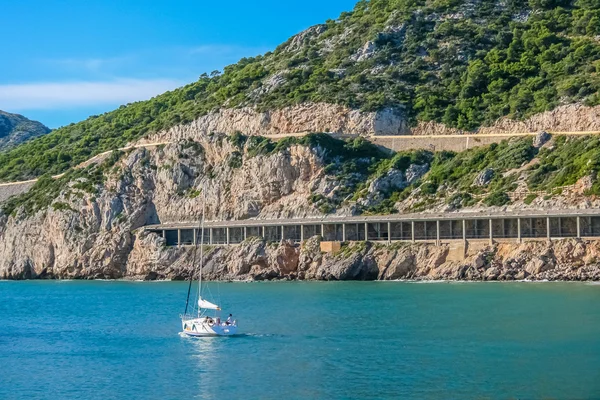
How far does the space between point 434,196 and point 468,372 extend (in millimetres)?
51583

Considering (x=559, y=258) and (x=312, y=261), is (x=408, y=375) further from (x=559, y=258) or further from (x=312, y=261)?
(x=312, y=261)

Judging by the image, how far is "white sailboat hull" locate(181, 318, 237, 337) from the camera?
56750mm

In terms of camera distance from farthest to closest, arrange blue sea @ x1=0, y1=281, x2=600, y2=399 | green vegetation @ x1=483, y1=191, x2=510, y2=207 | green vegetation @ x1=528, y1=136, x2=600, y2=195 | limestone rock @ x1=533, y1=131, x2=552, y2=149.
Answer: limestone rock @ x1=533, y1=131, x2=552, y2=149
green vegetation @ x1=483, y1=191, x2=510, y2=207
green vegetation @ x1=528, y1=136, x2=600, y2=195
blue sea @ x1=0, y1=281, x2=600, y2=399

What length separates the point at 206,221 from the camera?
10494 cm

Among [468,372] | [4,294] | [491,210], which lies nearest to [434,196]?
[491,210]

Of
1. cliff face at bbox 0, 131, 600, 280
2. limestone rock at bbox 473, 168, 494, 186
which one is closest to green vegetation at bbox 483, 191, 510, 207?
limestone rock at bbox 473, 168, 494, 186

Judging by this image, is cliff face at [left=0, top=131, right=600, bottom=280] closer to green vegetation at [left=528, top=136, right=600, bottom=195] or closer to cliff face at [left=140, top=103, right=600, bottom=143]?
green vegetation at [left=528, top=136, right=600, bottom=195]

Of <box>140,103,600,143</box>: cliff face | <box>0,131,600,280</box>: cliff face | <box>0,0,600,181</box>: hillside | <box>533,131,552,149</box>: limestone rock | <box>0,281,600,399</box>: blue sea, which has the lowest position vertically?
<box>0,281,600,399</box>: blue sea

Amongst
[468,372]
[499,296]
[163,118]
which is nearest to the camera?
[468,372]

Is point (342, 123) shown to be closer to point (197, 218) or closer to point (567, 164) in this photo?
point (197, 218)

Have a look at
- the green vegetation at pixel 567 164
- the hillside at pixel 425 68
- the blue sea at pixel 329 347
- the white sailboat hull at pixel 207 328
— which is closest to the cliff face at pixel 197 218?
the green vegetation at pixel 567 164

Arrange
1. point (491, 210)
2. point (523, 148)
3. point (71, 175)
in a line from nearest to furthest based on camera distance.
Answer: point (491, 210) → point (523, 148) → point (71, 175)

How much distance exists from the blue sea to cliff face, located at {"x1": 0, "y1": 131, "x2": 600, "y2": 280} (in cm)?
960

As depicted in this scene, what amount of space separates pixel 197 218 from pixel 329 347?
57.2 m
